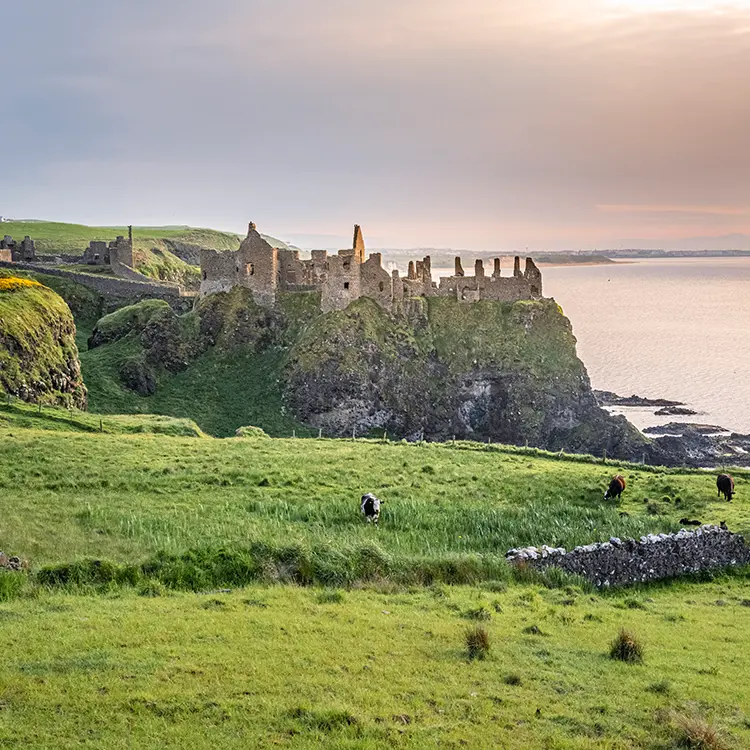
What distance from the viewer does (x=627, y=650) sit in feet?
49.4

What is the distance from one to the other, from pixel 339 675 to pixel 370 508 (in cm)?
1170

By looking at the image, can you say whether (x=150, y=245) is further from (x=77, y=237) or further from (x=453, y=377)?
(x=453, y=377)

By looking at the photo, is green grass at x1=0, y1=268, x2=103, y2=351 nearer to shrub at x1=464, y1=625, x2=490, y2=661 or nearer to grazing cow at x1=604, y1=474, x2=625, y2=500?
grazing cow at x1=604, y1=474, x2=625, y2=500

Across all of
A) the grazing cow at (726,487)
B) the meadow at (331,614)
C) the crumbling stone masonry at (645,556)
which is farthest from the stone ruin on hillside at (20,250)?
the crumbling stone masonry at (645,556)

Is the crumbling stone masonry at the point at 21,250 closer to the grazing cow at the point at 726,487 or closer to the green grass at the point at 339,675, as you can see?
the grazing cow at the point at 726,487

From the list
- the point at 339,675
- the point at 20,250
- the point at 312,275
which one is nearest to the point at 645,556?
the point at 339,675

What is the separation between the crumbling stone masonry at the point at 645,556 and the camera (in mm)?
21516

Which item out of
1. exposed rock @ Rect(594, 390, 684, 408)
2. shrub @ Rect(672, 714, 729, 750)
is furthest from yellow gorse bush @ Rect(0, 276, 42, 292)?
exposed rock @ Rect(594, 390, 684, 408)

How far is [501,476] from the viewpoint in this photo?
3216 centimetres

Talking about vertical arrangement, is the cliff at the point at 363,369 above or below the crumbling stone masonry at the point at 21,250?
below

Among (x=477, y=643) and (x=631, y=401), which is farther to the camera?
(x=631, y=401)

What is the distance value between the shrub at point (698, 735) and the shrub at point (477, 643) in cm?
350

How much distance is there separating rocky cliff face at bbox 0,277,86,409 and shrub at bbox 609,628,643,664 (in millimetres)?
36018

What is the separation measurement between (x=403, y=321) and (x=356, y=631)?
57.9 metres
